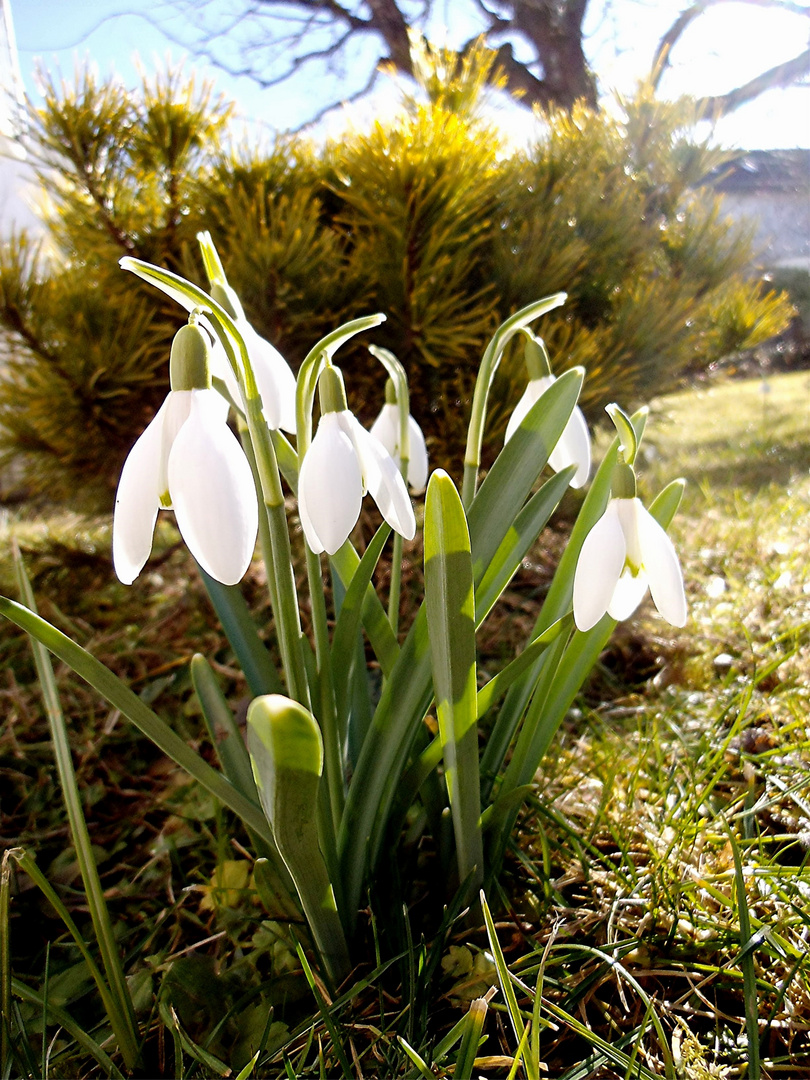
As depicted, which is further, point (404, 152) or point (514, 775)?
point (404, 152)

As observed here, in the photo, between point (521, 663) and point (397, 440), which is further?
point (397, 440)

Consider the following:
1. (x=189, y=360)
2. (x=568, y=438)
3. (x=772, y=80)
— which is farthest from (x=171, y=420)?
(x=772, y=80)

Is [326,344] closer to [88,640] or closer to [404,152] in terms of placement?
[404,152]

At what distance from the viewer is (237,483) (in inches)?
14.9

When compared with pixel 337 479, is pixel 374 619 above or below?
below

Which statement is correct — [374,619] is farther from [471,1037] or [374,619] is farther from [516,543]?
[471,1037]

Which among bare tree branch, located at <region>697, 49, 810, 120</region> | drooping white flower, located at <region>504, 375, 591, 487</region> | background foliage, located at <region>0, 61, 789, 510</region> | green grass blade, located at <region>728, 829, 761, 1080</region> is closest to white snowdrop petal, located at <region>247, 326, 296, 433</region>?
drooping white flower, located at <region>504, 375, 591, 487</region>

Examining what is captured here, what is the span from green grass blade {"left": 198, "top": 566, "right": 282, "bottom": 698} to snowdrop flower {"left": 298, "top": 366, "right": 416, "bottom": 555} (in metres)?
0.22

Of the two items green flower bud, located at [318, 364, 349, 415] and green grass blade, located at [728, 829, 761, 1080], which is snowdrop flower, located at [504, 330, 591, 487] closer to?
green flower bud, located at [318, 364, 349, 415]

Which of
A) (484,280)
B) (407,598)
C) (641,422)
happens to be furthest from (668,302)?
(641,422)

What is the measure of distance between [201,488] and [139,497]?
5 cm

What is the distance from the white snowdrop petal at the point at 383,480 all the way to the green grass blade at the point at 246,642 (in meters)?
0.23

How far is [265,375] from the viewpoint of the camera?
49cm

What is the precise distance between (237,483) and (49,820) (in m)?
0.75
